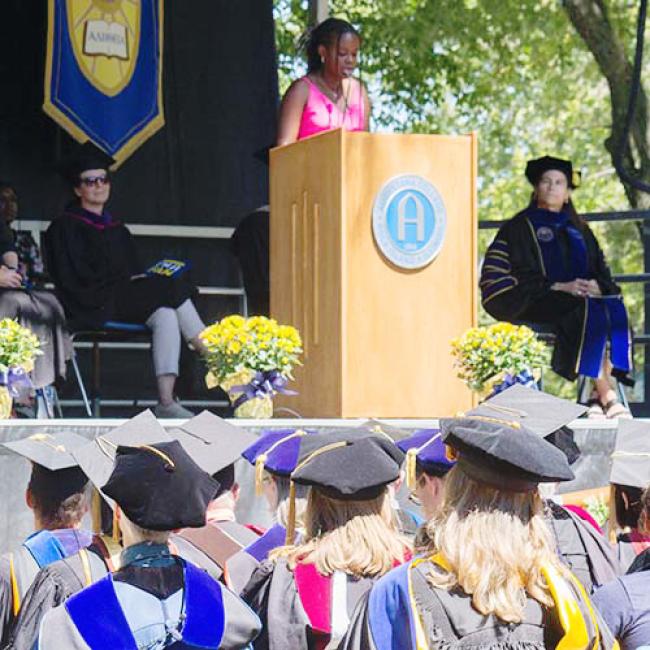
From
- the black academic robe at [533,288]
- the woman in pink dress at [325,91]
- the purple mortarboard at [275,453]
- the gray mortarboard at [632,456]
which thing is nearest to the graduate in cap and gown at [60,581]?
the purple mortarboard at [275,453]

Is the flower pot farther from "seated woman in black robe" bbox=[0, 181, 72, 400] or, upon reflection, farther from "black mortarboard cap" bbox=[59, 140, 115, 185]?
"black mortarboard cap" bbox=[59, 140, 115, 185]

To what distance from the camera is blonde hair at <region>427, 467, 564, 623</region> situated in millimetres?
3201

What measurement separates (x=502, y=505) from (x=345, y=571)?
2.14ft

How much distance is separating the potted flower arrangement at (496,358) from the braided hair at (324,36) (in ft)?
6.00

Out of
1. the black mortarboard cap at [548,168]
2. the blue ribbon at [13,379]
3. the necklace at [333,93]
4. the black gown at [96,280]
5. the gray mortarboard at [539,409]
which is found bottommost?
the blue ribbon at [13,379]

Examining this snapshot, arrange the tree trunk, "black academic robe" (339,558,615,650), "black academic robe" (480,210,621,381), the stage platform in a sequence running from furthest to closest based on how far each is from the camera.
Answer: the tree trunk → "black academic robe" (480,210,621,381) → the stage platform → "black academic robe" (339,558,615,650)

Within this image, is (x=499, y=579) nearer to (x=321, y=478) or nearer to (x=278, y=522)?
(x=321, y=478)

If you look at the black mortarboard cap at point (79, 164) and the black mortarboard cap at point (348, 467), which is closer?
the black mortarboard cap at point (348, 467)

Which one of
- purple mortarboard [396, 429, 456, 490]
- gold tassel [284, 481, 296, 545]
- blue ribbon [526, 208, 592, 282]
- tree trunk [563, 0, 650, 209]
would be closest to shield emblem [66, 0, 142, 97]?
blue ribbon [526, 208, 592, 282]

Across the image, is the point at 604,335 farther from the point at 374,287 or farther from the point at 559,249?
the point at 374,287

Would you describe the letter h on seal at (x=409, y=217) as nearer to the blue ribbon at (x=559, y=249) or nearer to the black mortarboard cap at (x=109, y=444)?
the blue ribbon at (x=559, y=249)

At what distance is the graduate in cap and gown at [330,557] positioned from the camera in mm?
3867

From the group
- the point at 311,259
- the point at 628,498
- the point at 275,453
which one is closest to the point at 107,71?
the point at 311,259

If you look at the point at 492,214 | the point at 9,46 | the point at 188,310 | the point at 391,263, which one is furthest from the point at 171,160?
the point at 492,214
